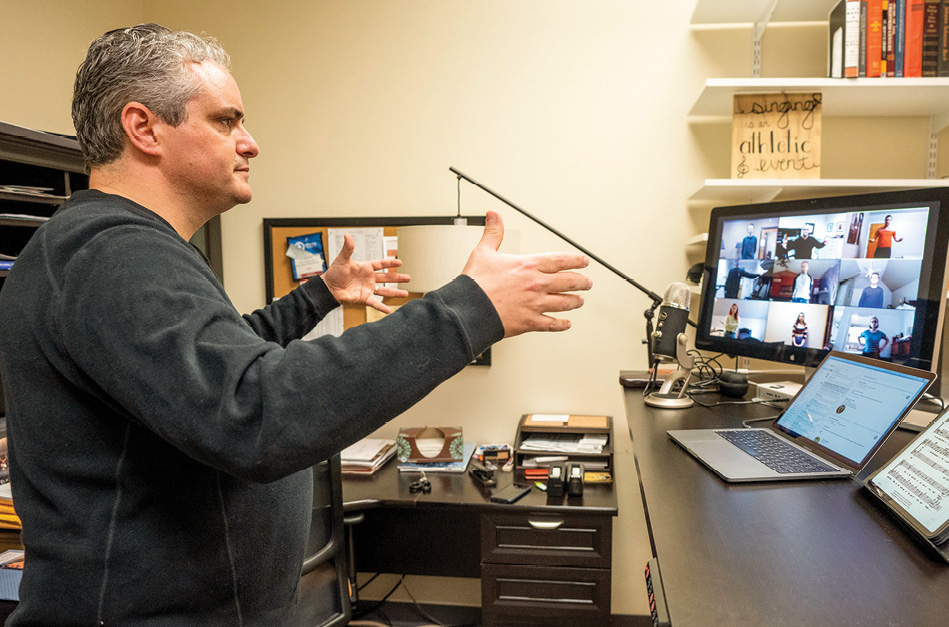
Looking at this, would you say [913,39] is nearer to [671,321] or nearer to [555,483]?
[671,321]

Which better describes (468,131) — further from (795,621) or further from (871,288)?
(795,621)

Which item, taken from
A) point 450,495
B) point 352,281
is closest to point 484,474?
point 450,495

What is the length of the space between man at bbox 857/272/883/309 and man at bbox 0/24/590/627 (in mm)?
968

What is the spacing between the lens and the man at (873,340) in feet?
4.47

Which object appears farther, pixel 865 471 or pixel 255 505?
pixel 865 471

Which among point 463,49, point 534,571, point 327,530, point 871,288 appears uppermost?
point 463,49

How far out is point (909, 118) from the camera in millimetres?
2141

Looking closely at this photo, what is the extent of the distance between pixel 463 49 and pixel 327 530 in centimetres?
181

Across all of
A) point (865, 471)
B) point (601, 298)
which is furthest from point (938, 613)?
point (601, 298)

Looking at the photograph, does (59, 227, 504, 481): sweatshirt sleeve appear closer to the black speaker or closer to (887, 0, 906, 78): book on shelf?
the black speaker

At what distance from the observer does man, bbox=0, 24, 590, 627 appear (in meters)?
0.65

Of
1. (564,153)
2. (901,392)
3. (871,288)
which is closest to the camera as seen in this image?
(901,392)

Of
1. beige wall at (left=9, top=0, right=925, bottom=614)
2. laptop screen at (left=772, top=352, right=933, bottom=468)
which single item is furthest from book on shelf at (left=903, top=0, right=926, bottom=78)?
laptop screen at (left=772, top=352, right=933, bottom=468)

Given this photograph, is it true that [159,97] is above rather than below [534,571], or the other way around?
above
